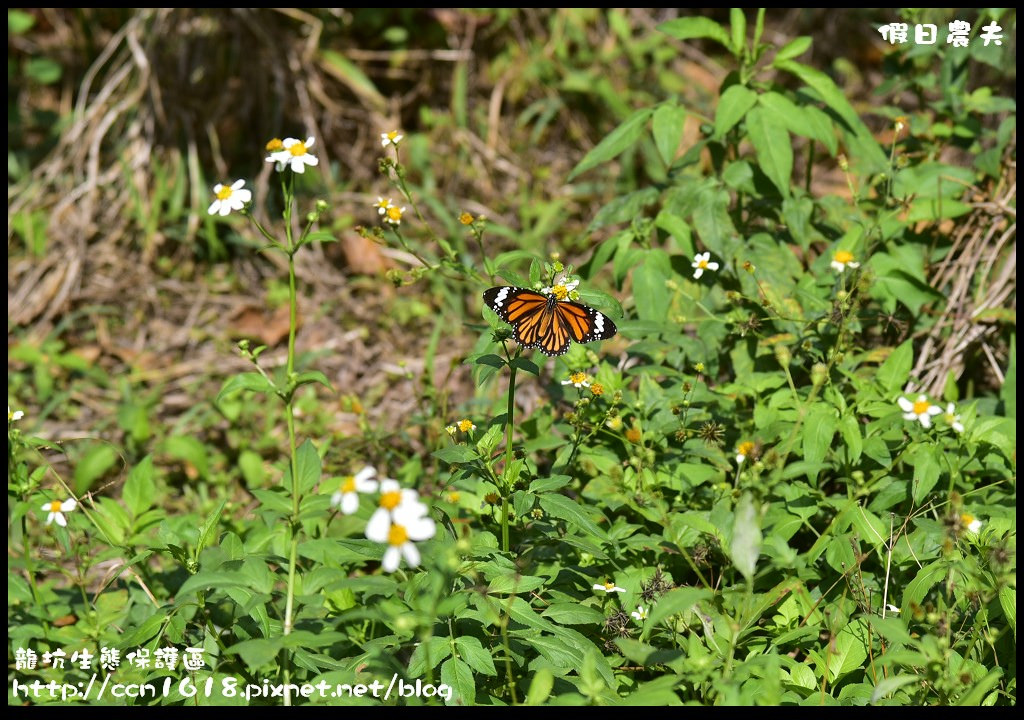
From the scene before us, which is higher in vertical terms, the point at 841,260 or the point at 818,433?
the point at 841,260

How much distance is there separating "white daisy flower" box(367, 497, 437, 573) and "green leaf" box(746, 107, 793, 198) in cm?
181

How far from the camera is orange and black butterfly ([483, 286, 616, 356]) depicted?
208 centimetres

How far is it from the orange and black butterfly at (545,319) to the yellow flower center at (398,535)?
69cm

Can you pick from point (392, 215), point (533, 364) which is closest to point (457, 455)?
point (533, 364)

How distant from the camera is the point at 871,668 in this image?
1.98 meters

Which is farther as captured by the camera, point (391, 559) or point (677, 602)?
point (677, 602)

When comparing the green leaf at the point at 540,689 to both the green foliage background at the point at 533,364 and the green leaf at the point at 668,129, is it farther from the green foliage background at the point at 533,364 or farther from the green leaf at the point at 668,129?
the green leaf at the point at 668,129

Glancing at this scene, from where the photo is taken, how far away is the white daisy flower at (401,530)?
145cm

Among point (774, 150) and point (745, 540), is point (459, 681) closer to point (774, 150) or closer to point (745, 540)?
point (745, 540)

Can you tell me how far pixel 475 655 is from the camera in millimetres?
1837

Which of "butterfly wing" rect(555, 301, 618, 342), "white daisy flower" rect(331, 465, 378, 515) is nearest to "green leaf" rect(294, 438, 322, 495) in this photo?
"white daisy flower" rect(331, 465, 378, 515)

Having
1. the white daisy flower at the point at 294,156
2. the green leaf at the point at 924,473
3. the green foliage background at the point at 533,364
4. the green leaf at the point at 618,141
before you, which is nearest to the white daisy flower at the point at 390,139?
the green foliage background at the point at 533,364

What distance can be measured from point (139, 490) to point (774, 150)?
86.1 inches

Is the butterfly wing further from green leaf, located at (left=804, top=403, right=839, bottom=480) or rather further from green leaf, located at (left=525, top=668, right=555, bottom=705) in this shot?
green leaf, located at (left=525, top=668, right=555, bottom=705)
